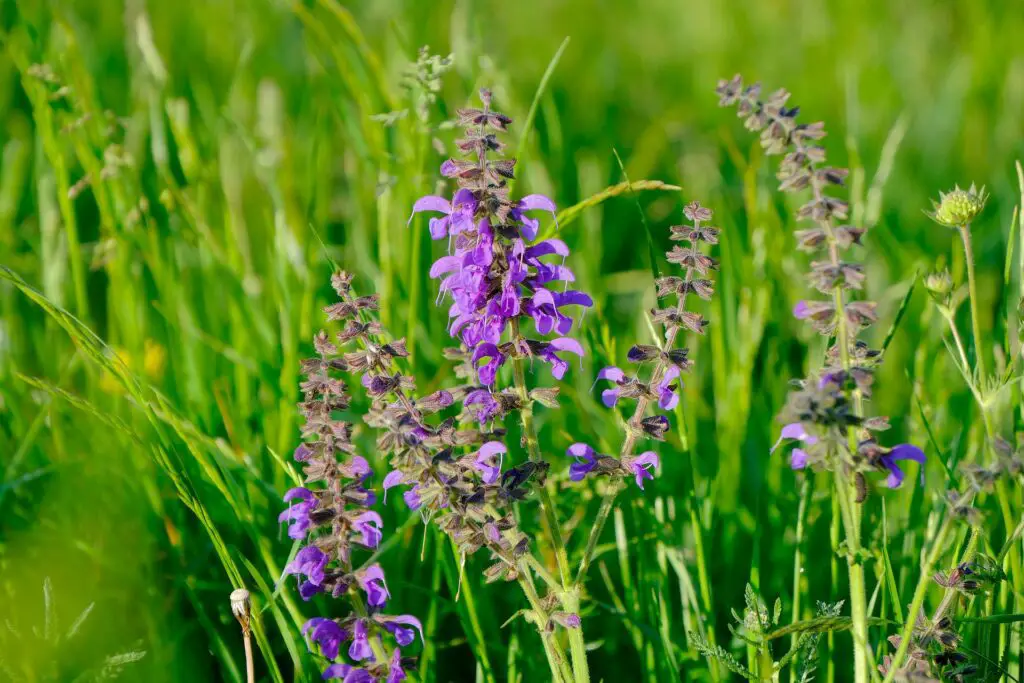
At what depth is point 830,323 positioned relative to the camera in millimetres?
1470

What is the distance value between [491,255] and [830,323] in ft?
1.74

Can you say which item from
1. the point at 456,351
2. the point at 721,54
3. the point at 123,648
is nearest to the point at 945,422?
the point at 456,351

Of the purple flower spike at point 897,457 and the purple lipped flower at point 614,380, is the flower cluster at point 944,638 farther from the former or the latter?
the purple lipped flower at point 614,380

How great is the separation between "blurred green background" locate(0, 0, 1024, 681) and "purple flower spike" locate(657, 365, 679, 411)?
16.0 inches

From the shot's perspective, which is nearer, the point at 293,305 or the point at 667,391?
the point at 667,391

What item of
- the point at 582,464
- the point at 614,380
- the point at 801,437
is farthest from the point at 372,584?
the point at 801,437

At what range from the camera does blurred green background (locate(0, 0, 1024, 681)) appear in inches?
78.6

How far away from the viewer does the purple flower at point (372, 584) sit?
154 centimetres

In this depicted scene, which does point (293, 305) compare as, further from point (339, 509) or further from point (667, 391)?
point (667, 391)

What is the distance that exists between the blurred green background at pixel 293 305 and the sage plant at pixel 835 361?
43 centimetres

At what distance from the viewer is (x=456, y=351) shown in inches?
64.2

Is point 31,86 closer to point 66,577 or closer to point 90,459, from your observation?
point 90,459

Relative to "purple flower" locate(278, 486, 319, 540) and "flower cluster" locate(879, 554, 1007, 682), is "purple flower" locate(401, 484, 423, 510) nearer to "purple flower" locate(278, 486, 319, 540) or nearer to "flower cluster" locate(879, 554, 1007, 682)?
"purple flower" locate(278, 486, 319, 540)

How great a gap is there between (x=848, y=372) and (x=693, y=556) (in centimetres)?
103
